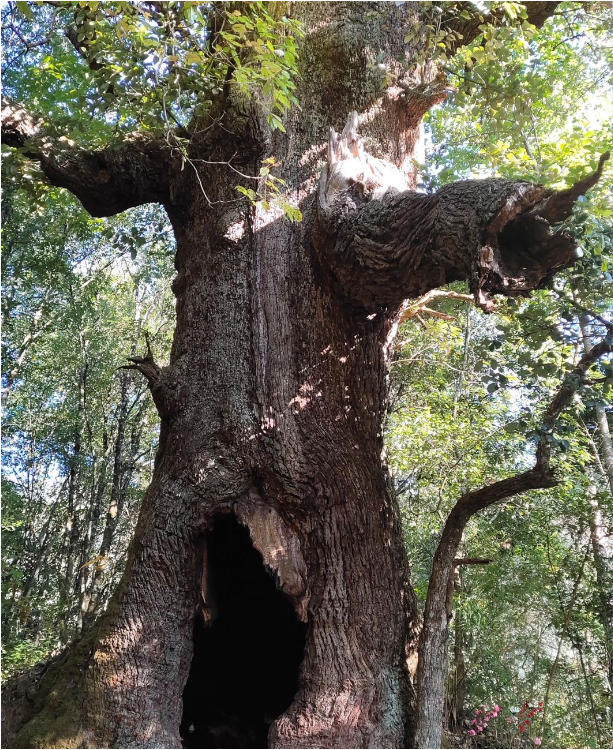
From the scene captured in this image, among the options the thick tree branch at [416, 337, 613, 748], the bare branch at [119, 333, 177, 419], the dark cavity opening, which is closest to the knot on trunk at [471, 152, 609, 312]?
the thick tree branch at [416, 337, 613, 748]

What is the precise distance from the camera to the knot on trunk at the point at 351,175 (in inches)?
128

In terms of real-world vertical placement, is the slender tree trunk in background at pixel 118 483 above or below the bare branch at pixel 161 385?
above

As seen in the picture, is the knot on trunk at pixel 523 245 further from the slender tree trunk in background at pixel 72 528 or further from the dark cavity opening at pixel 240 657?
the slender tree trunk in background at pixel 72 528

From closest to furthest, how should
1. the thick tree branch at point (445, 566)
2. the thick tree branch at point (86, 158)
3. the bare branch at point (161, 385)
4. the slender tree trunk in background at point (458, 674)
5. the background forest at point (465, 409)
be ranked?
1. the thick tree branch at point (445, 566)
2. the bare branch at point (161, 385)
3. the thick tree branch at point (86, 158)
4. the background forest at point (465, 409)
5. the slender tree trunk in background at point (458, 674)

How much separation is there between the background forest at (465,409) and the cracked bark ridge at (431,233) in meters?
0.20

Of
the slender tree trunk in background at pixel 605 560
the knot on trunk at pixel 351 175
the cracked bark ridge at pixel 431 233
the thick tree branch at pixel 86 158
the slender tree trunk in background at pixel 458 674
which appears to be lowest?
the slender tree trunk in background at pixel 458 674

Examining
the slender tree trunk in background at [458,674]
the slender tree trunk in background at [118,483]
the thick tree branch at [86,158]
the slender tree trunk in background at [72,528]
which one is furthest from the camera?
the slender tree trunk in background at [118,483]

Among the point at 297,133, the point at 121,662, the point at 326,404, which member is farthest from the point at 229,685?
the point at 297,133

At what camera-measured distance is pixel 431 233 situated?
2775 millimetres

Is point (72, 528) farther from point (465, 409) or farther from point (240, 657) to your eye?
point (240, 657)

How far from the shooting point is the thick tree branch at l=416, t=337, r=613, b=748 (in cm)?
282

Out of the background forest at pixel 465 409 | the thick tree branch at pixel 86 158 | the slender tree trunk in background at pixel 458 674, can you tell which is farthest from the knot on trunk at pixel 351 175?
the slender tree trunk in background at pixel 458 674

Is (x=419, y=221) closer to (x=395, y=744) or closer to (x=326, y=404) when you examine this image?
(x=326, y=404)

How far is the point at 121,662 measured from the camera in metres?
2.81
